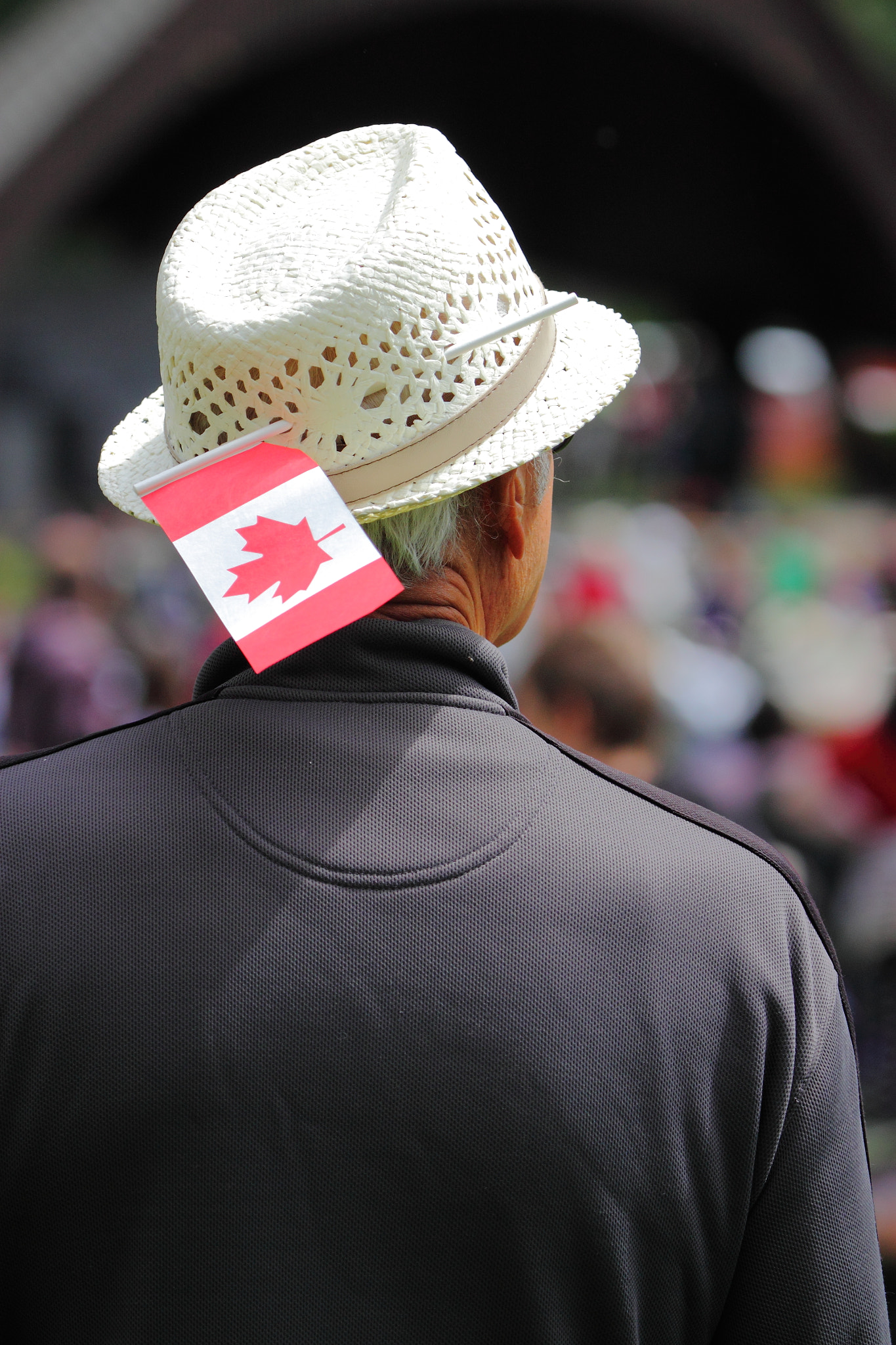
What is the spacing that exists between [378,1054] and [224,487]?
51cm

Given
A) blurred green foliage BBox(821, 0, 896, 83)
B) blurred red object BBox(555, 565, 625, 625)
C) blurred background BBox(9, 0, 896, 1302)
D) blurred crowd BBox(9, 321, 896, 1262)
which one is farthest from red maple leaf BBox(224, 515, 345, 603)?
blurred green foliage BBox(821, 0, 896, 83)

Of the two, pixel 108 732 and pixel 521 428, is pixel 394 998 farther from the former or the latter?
pixel 521 428

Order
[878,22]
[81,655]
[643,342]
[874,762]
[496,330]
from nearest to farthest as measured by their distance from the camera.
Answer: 1. [496,330]
2. [874,762]
3. [81,655]
4. [878,22]
5. [643,342]

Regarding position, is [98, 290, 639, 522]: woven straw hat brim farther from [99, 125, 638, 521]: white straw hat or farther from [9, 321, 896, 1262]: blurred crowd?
[9, 321, 896, 1262]: blurred crowd

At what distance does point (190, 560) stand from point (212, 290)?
29 cm

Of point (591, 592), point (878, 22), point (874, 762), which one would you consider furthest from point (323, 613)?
point (878, 22)

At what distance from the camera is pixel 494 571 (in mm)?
1267

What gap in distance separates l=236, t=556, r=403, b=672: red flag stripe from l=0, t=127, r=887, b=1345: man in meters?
0.09

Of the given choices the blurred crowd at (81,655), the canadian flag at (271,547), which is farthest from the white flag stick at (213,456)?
the blurred crowd at (81,655)

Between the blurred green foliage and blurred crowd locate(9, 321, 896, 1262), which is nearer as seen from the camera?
blurred crowd locate(9, 321, 896, 1262)

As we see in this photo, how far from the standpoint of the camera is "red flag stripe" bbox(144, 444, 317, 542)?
112 centimetres

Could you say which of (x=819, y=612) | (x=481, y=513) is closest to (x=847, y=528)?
(x=819, y=612)

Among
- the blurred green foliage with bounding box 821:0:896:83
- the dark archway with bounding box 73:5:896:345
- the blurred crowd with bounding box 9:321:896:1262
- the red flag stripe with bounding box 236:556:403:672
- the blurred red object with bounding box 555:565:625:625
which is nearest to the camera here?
the red flag stripe with bounding box 236:556:403:672

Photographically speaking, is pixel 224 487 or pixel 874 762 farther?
pixel 874 762
